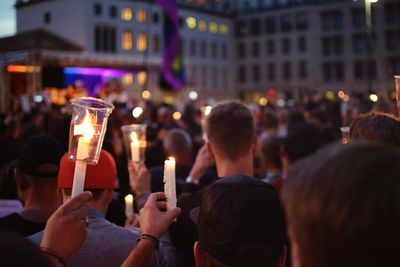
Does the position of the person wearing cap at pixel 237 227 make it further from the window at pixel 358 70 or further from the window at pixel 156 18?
the window at pixel 358 70

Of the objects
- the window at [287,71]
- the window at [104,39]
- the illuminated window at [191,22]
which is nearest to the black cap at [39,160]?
the window at [104,39]

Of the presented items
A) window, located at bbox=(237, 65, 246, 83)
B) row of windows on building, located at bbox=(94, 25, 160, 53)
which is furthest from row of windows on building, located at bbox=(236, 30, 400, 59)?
row of windows on building, located at bbox=(94, 25, 160, 53)

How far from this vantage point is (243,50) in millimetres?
80062

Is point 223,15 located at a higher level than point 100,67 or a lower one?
higher

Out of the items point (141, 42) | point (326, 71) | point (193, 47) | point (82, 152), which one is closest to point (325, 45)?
point (326, 71)

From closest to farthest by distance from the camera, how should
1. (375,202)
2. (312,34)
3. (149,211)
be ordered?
1. (375,202)
2. (149,211)
3. (312,34)

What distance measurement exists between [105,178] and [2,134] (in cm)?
500

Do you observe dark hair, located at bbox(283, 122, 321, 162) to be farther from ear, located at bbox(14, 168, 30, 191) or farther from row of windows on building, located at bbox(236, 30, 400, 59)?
row of windows on building, located at bbox(236, 30, 400, 59)

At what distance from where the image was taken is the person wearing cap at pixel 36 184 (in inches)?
134

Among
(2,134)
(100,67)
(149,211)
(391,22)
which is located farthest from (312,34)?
(149,211)

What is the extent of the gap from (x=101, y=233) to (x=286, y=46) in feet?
247

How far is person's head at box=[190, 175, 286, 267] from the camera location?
2062 millimetres

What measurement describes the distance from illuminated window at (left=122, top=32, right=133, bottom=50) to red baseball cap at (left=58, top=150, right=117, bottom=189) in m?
61.3

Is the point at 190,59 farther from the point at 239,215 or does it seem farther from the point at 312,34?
the point at 239,215
